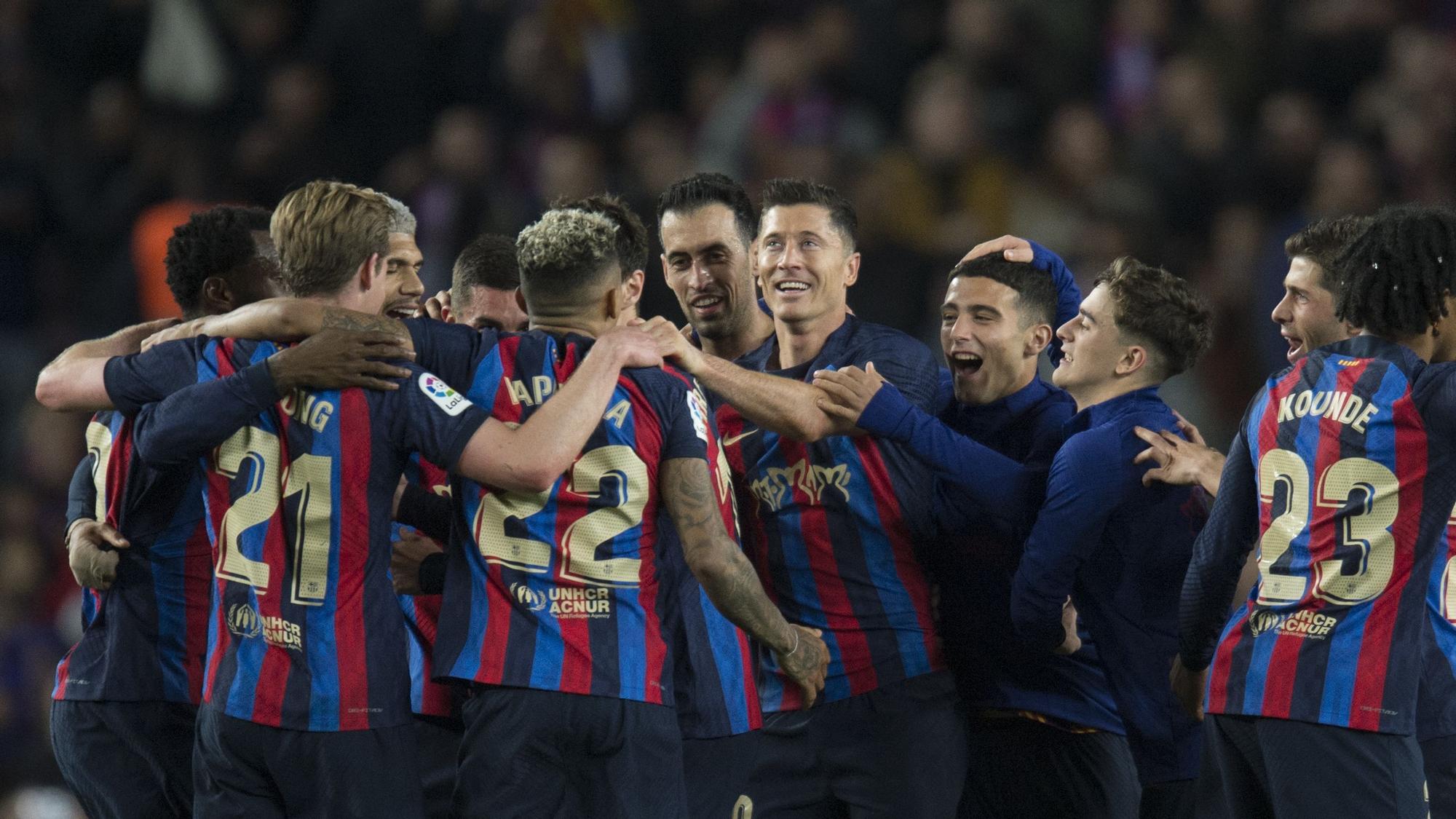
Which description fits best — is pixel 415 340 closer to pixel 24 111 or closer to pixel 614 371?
pixel 614 371

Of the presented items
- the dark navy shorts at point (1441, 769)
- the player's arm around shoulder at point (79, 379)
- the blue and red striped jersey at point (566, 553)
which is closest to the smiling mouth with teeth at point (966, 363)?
the blue and red striped jersey at point (566, 553)

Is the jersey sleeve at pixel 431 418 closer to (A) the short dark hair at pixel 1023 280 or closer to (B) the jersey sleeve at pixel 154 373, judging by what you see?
(B) the jersey sleeve at pixel 154 373

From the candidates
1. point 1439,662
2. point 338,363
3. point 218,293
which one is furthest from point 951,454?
point 218,293

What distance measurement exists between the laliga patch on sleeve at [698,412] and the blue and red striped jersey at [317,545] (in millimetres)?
613

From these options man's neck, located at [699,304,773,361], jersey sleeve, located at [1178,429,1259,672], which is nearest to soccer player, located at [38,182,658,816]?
man's neck, located at [699,304,773,361]

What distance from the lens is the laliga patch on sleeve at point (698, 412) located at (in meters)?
4.75

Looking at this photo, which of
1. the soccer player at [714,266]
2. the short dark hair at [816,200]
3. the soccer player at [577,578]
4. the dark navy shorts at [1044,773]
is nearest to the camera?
the soccer player at [577,578]

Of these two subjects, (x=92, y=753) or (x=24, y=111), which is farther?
(x=24, y=111)

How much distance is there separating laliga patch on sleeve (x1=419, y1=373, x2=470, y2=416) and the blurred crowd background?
5.00 m

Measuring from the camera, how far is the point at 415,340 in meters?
4.72

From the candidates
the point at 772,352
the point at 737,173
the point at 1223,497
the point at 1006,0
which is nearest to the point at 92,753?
the point at 772,352

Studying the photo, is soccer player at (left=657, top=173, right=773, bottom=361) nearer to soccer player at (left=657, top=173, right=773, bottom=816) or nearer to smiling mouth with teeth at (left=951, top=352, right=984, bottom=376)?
smiling mouth with teeth at (left=951, top=352, right=984, bottom=376)

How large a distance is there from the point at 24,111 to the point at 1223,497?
392 inches

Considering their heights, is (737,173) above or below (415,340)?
above
